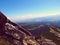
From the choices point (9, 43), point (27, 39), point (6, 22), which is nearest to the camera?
point (9, 43)

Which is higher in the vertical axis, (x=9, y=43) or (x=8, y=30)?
(x=8, y=30)

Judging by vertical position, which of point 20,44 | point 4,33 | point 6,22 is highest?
point 6,22

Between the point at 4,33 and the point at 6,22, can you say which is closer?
the point at 4,33

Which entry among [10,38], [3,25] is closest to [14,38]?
[10,38]

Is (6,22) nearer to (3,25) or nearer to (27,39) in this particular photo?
(3,25)

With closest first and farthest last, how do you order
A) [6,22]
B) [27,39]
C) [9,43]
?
1. [9,43]
2. [6,22]
3. [27,39]

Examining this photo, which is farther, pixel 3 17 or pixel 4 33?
pixel 3 17

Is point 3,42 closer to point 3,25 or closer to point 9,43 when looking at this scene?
point 9,43

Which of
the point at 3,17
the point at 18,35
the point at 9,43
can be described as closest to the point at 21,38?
the point at 18,35

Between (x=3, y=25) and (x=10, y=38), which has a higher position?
(x=3, y=25)
